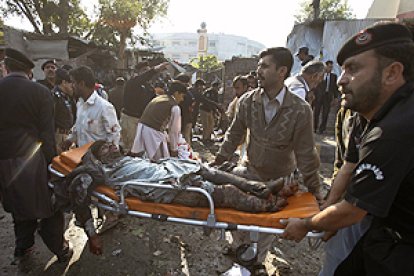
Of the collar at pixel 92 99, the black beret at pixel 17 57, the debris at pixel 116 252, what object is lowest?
the debris at pixel 116 252

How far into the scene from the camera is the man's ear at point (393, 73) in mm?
1296

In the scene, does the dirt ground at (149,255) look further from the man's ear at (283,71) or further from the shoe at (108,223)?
the man's ear at (283,71)

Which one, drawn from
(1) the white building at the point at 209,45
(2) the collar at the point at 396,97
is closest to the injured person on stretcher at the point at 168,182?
(2) the collar at the point at 396,97

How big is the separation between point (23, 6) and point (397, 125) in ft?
74.3

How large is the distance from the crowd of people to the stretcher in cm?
14

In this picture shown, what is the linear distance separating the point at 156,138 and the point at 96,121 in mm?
881

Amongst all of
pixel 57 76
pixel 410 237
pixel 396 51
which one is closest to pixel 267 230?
pixel 410 237

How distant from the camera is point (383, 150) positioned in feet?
3.90

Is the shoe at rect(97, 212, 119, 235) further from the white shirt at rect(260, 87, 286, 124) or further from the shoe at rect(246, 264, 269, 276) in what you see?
the white shirt at rect(260, 87, 286, 124)

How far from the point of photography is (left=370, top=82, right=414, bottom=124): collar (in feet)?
4.17

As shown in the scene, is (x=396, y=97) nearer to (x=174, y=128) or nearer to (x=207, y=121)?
(x=174, y=128)

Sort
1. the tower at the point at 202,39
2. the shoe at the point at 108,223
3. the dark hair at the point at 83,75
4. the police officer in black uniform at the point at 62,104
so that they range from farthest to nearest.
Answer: the tower at the point at 202,39 → the police officer in black uniform at the point at 62,104 → the shoe at the point at 108,223 → the dark hair at the point at 83,75

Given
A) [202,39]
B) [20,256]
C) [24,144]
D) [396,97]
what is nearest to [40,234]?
[20,256]

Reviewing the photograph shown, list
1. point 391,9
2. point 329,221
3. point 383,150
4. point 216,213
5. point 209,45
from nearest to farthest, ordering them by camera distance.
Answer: point 383,150, point 329,221, point 216,213, point 391,9, point 209,45
